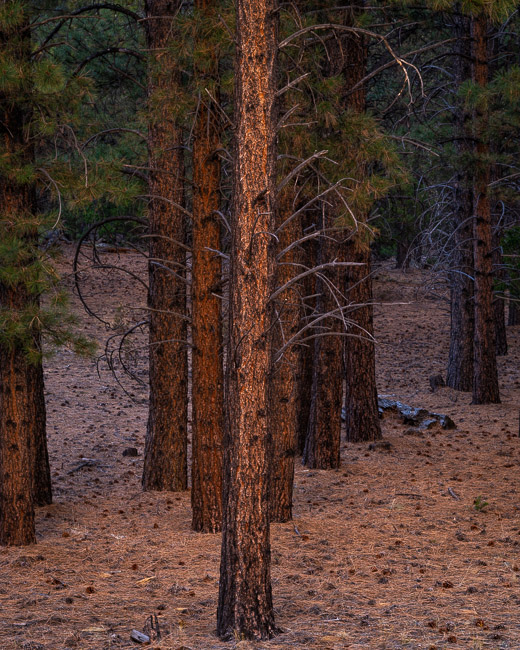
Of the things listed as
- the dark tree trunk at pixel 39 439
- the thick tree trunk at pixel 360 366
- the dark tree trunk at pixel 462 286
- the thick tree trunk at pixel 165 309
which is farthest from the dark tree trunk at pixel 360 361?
the dark tree trunk at pixel 39 439

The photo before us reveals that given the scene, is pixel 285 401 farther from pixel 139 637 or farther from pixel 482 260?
pixel 482 260

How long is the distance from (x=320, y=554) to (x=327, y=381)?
11.6 feet

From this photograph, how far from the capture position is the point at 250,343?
5.68 metres

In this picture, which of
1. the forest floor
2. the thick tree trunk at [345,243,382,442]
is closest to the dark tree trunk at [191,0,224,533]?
the forest floor

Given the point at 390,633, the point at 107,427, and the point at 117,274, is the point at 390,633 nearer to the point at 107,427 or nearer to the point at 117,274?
the point at 107,427

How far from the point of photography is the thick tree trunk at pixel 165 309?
32.7 feet

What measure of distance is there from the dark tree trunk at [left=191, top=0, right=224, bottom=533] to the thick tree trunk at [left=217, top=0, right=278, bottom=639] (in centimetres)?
278

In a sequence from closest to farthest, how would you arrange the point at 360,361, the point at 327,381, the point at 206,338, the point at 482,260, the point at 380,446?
the point at 206,338 → the point at 327,381 → the point at 380,446 → the point at 360,361 → the point at 482,260

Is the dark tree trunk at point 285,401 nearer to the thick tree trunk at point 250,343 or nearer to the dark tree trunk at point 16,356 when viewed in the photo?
the dark tree trunk at point 16,356

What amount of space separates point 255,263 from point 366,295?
24.4 feet

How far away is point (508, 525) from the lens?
8586 millimetres

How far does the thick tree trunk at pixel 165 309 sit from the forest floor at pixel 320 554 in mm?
476

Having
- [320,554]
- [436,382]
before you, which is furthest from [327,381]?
[436,382]

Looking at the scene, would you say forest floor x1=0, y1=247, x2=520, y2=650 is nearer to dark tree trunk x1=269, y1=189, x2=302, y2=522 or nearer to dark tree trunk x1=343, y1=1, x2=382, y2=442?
dark tree trunk x1=269, y1=189, x2=302, y2=522
